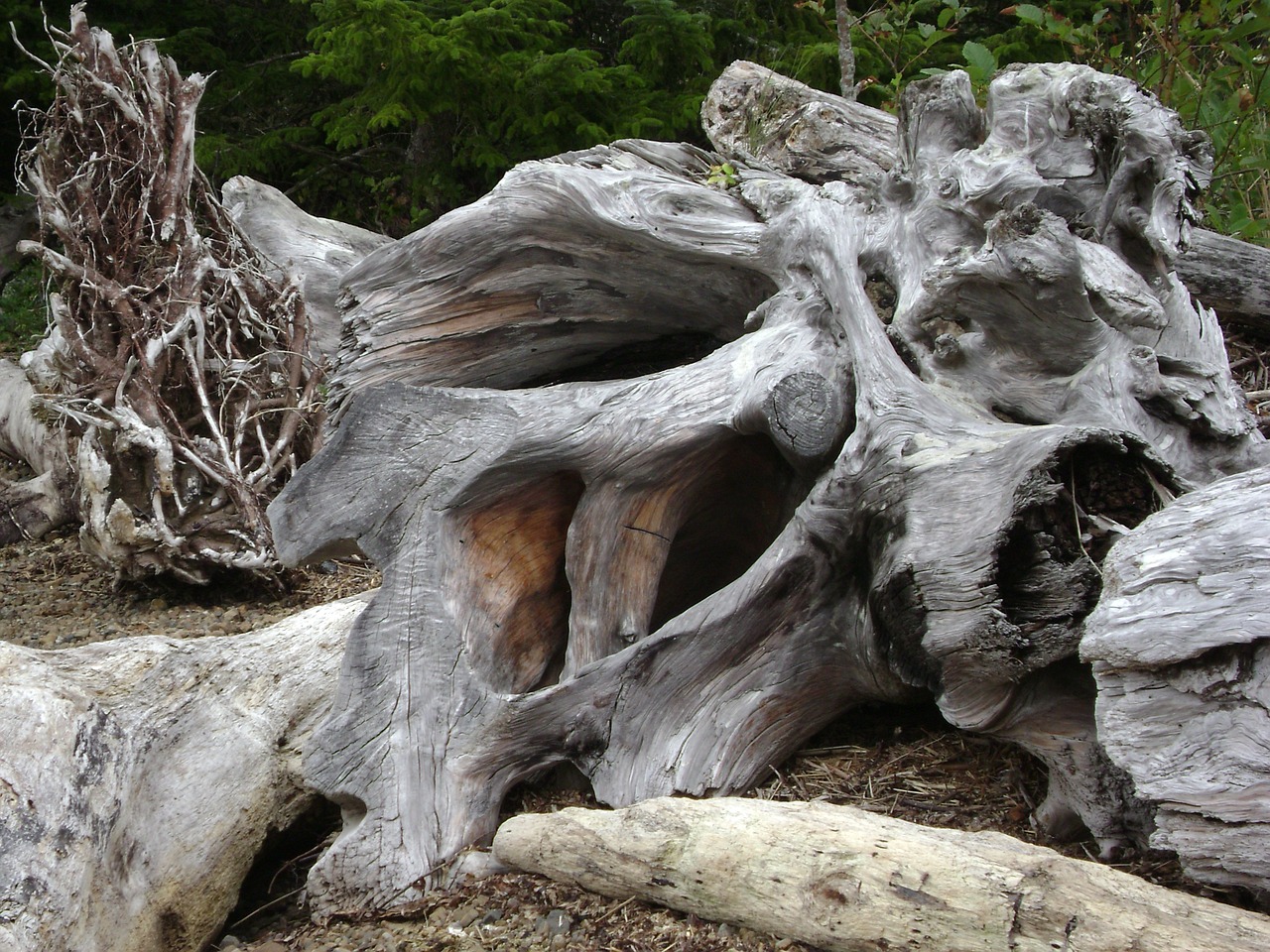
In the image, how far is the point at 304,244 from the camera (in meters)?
6.71

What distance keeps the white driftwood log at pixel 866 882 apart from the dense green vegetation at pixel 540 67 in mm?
3467

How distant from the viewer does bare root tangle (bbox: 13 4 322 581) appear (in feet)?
17.1

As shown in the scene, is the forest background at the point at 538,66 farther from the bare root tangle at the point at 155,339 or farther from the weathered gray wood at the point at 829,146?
the bare root tangle at the point at 155,339

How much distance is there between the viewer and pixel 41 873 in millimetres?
2496

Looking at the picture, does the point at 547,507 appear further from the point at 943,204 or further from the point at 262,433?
the point at 262,433

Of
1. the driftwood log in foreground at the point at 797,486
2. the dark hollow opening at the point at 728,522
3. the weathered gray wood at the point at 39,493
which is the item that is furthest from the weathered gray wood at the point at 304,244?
the dark hollow opening at the point at 728,522

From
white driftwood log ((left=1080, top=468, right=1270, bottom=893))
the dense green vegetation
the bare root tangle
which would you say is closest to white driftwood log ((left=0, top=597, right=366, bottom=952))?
the bare root tangle

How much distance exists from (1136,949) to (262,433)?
512cm

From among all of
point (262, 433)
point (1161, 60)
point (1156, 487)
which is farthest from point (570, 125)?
point (1156, 487)

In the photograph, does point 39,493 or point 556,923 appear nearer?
point 556,923

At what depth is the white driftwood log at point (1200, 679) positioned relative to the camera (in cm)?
181

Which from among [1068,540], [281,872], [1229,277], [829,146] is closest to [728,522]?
[1068,540]

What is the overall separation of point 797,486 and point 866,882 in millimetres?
1351

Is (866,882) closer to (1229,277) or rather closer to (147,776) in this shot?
(147,776)
